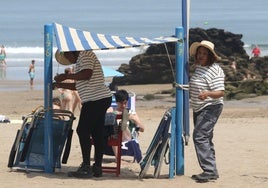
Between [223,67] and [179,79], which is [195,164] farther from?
[223,67]

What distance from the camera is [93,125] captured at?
29.3 ft

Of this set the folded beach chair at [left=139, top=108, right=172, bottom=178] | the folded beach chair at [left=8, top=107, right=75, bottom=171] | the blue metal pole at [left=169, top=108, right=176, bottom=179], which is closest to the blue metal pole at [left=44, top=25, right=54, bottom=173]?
the folded beach chair at [left=8, top=107, right=75, bottom=171]

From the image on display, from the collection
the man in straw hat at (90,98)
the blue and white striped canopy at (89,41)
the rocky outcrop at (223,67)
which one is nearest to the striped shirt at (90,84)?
the man in straw hat at (90,98)

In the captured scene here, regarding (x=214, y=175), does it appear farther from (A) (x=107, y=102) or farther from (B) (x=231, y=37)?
(B) (x=231, y=37)

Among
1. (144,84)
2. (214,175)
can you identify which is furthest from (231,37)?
(214,175)

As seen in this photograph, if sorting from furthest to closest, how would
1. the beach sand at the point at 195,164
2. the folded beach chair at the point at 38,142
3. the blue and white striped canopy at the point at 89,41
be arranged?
the folded beach chair at the point at 38,142
the beach sand at the point at 195,164
the blue and white striped canopy at the point at 89,41

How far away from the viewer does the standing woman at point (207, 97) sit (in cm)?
866

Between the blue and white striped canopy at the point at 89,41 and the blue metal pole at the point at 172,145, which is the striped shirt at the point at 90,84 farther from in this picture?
the blue metal pole at the point at 172,145

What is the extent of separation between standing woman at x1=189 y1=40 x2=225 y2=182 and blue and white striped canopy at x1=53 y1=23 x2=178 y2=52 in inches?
14.8

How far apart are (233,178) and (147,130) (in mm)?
4813

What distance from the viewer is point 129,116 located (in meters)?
9.87

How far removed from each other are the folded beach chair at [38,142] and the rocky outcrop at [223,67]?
13722 mm

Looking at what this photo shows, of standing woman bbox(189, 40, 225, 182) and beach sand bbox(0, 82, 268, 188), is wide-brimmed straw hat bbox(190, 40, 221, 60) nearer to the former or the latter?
standing woman bbox(189, 40, 225, 182)

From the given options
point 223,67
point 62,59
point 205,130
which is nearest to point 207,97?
point 205,130
